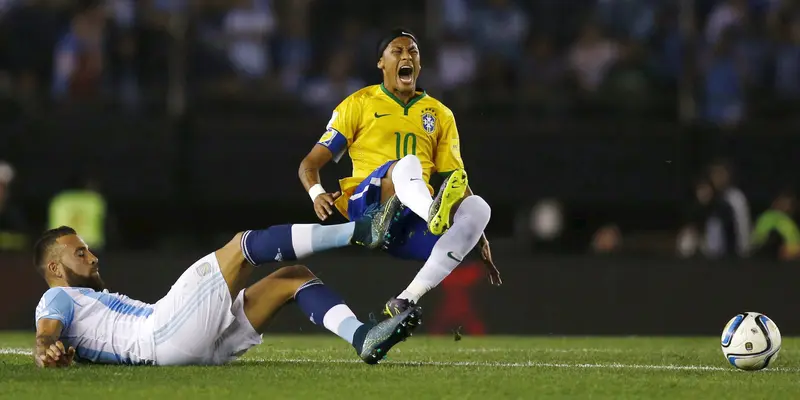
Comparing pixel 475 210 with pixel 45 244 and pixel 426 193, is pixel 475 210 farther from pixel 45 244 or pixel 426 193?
pixel 45 244

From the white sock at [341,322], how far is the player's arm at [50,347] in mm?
1261

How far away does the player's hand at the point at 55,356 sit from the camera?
21.9 ft

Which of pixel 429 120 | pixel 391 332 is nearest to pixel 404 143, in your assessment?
pixel 429 120

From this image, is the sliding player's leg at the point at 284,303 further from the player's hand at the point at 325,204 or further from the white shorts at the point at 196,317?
the player's hand at the point at 325,204

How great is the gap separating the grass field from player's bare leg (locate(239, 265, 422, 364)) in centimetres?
16

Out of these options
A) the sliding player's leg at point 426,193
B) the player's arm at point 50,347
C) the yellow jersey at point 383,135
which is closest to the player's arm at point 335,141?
the yellow jersey at point 383,135

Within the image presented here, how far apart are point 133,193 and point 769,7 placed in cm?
682

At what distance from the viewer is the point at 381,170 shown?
772 centimetres

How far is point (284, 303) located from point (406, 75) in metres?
1.87

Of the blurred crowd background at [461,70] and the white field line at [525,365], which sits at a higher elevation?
the blurred crowd background at [461,70]

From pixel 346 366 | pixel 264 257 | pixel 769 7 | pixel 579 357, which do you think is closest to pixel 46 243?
pixel 264 257

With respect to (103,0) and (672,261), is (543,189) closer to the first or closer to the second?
(672,261)

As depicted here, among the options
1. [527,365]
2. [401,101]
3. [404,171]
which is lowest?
[527,365]

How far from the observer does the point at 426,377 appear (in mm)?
6688
